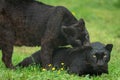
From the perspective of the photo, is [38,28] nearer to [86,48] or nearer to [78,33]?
[78,33]

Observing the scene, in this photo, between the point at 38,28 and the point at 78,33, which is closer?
the point at 78,33

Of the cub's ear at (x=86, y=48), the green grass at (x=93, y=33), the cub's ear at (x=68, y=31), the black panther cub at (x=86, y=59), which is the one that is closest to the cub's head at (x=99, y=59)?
the black panther cub at (x=86, y=59)

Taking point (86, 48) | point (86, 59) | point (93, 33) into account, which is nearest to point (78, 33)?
point (86, 48)

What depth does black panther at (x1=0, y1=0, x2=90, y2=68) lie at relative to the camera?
1250cm

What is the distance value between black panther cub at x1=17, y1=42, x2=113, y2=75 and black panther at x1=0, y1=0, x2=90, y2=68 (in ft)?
0.73

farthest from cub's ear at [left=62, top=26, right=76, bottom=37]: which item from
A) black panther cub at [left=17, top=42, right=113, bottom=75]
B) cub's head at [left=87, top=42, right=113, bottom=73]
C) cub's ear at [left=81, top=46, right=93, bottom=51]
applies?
cub's head at [left=87, top=42, right=113, bottom=73]

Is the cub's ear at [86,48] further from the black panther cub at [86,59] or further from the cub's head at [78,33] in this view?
the cub's head at [78,33]

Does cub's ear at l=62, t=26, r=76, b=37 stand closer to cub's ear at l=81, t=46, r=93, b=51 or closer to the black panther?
the black panther

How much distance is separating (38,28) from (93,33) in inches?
422

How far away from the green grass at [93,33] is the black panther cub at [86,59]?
0.26 m

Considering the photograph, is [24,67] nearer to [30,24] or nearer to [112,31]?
[30,24]

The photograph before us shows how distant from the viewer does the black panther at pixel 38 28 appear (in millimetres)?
12500

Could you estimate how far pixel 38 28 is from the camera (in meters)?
12.8

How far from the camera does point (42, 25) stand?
41.9ft
